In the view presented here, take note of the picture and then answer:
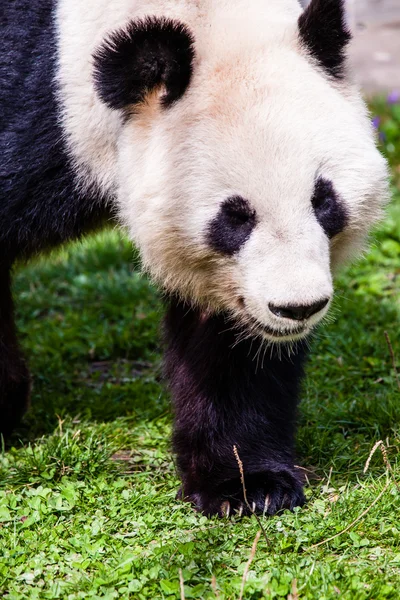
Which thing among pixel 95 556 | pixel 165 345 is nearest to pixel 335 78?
pixel 165 345

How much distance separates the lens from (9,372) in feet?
14.8

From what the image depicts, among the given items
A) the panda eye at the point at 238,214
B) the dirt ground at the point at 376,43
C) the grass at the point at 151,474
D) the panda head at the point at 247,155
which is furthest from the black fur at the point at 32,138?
the dirt ground at the point at 376,43

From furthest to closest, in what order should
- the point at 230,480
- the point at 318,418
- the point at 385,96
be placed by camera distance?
the point at 385,96
the point at 318,418
the point at 230,480

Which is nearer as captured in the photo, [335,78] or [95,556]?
[95,556]

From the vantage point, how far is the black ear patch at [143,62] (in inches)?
128

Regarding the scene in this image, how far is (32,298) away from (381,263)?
244 centimetres

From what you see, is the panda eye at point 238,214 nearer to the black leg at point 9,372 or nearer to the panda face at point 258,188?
the panda face at point 258,188

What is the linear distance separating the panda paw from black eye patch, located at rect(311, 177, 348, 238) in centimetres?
104

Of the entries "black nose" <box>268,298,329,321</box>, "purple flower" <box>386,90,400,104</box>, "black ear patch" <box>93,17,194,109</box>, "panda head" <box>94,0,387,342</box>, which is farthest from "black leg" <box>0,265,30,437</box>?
"purple flower" <box>386,90,400,104</box>

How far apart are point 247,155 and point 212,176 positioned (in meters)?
0.15

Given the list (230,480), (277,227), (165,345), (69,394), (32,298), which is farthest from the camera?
(32,298)

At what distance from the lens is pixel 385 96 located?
30.3ft

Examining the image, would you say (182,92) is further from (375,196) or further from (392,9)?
(392,9)

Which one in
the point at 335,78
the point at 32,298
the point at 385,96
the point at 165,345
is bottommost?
the point at 32,298
